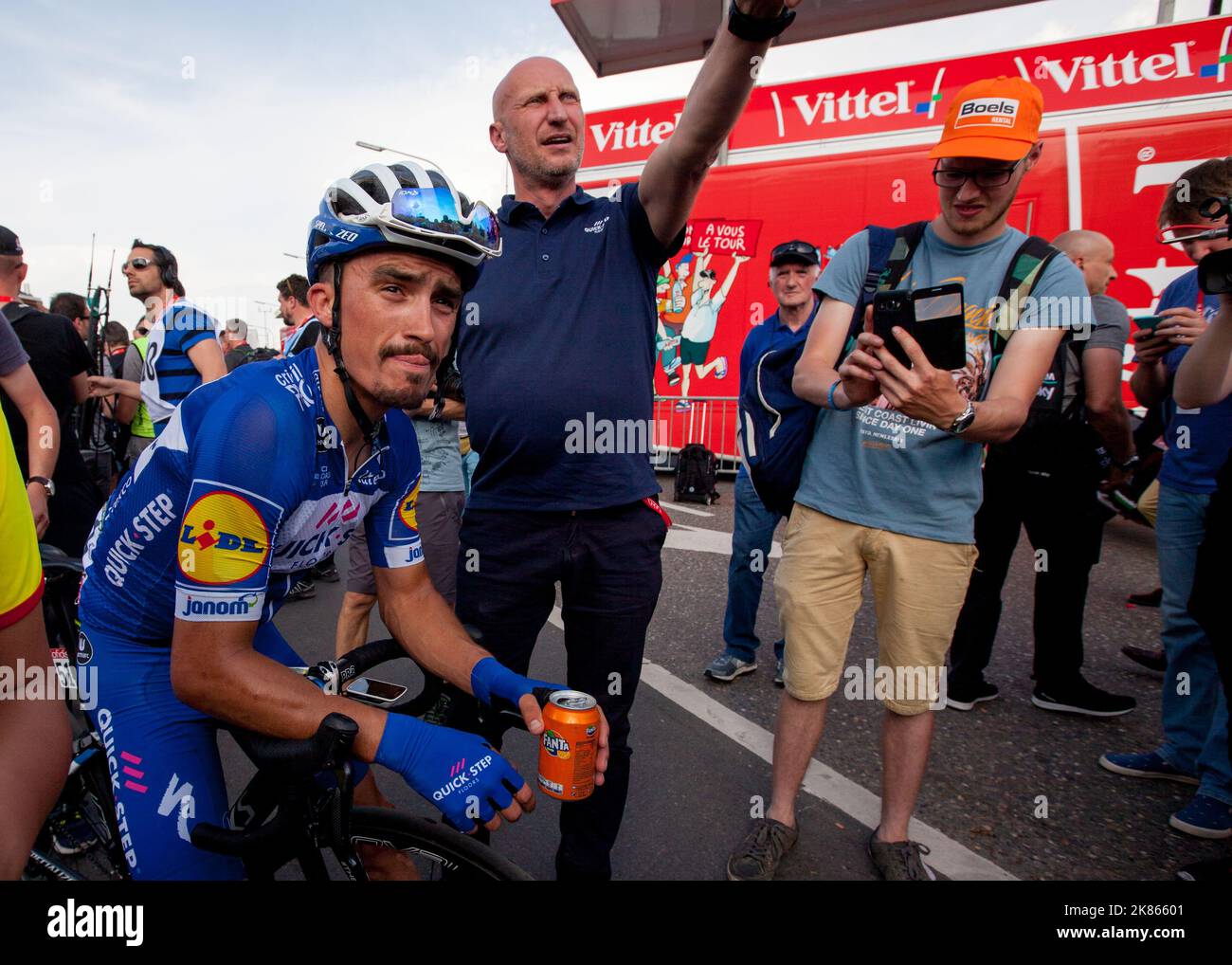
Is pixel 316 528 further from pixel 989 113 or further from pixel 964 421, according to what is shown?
pixel 989 113

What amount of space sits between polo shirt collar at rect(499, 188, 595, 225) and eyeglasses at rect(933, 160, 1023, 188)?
1116 millimetres

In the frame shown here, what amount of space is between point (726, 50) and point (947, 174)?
1027mm

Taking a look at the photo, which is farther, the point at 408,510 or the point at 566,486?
the point at 566,486

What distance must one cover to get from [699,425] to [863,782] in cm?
772

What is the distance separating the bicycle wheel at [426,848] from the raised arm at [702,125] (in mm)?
1757

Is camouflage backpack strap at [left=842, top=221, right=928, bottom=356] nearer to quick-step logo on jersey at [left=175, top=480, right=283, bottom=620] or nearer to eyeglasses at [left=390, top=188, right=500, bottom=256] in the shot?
eyeglasses at [left=390, top=188, right=500, bottom=256]

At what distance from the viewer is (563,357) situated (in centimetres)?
211

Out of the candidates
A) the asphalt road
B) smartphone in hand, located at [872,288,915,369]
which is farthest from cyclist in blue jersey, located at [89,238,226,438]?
smartphone in hand, located at [872,288,915,369]

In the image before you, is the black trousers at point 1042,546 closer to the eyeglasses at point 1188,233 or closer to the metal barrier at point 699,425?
the eyeglasses at point 1188,233

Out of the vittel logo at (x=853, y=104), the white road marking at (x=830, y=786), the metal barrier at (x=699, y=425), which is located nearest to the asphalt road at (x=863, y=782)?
the white road marking at (x=830, y=786)

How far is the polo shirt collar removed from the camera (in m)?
2.23

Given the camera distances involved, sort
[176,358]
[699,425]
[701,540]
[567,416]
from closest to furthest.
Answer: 1. [567,416]
2. [176,358]
3. [701,540]
4. [699,425]

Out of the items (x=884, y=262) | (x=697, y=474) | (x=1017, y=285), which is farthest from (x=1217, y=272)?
(x=697, y=474)

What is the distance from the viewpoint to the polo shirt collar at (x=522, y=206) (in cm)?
223
